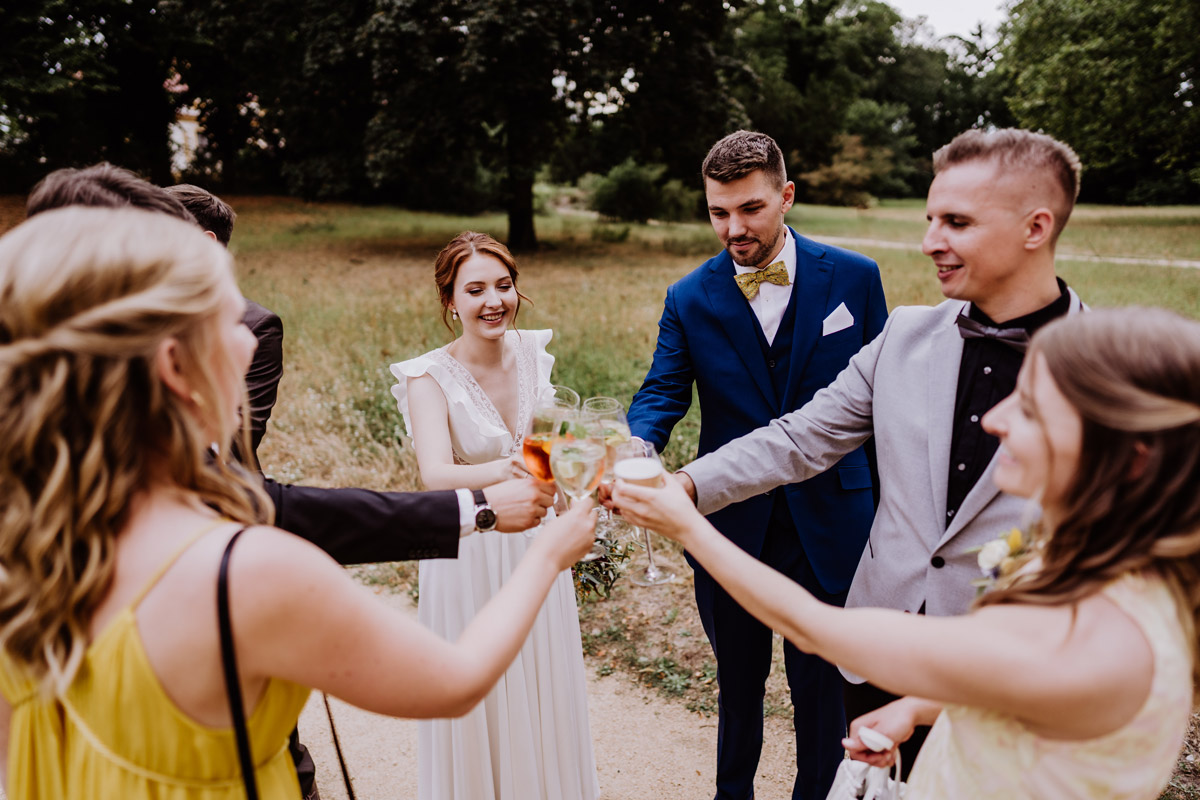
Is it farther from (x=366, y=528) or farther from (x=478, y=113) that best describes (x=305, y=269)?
(x=366, y=528)

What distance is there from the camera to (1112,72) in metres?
24.7

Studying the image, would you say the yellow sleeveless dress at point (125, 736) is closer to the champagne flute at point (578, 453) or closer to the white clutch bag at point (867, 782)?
the champagne flute at point (578, 453)

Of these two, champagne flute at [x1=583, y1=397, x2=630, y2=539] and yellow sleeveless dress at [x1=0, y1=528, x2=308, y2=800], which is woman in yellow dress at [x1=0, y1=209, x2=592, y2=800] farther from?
champagne flute at [x1=583, y1=397, x2=630, y2=539]

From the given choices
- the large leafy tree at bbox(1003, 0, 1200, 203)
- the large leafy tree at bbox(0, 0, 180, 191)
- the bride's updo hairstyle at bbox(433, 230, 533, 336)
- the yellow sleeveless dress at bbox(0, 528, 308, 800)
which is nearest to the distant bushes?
the large leafy tree at bbox(1003, 0, 1200, 203)

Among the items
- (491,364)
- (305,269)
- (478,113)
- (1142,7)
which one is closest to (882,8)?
(1142,7)

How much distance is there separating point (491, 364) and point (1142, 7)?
2874cm

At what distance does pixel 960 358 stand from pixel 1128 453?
114 centimetres

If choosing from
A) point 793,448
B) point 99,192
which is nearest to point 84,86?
point 99,192

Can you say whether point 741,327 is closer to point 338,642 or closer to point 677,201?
point 338,642

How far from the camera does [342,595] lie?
139cm

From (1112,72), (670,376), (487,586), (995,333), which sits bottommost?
(487,586)

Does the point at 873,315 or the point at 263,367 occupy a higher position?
the point at 873,315

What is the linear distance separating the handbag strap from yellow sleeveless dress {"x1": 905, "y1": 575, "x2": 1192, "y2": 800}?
53.0 inches

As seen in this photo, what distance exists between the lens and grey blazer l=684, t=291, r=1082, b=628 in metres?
2.38
